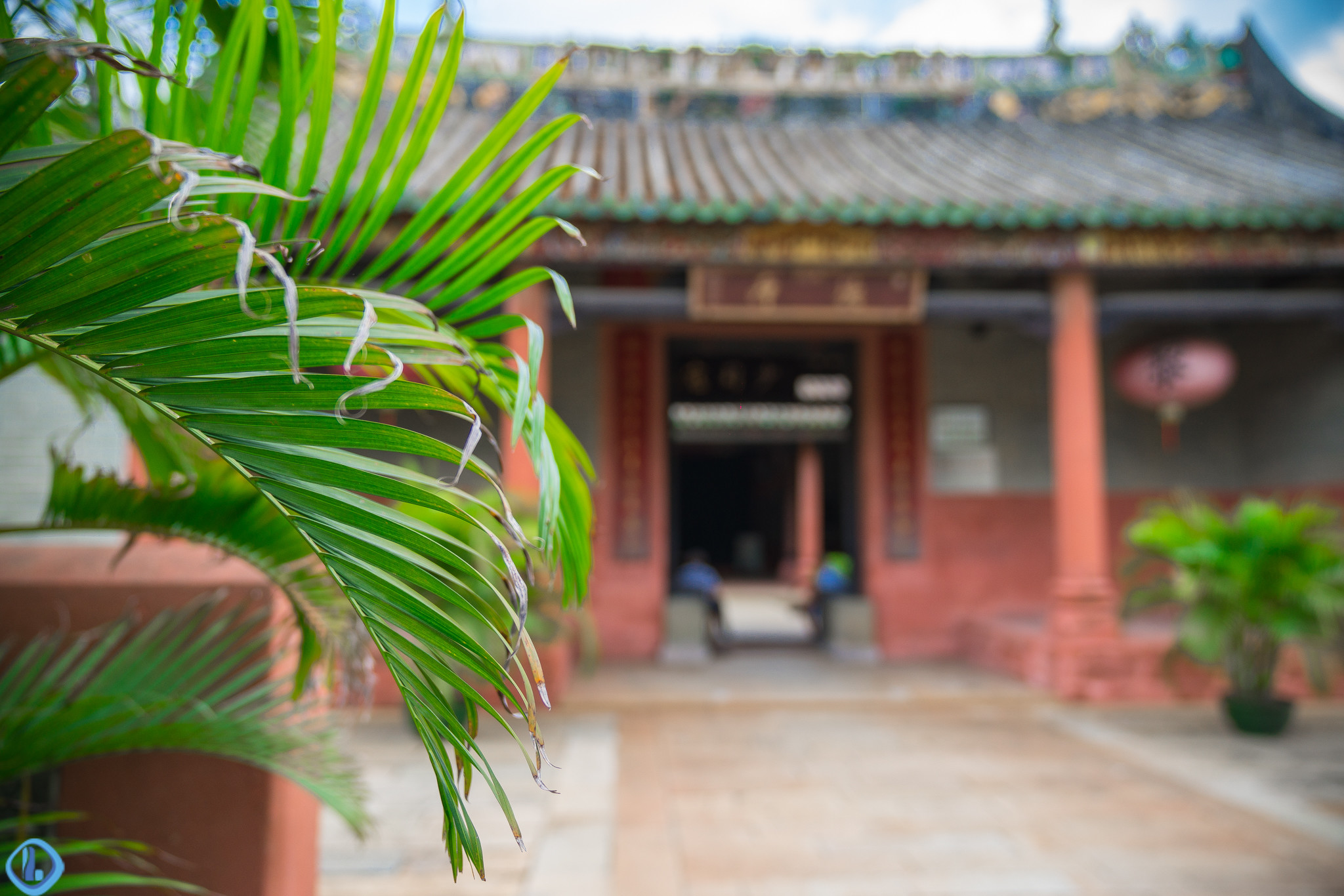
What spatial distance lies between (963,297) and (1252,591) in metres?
2.46

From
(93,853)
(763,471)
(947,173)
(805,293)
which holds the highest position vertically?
(947,173)

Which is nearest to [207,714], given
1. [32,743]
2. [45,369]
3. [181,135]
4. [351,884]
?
[32,743]

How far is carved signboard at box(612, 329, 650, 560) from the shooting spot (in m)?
6.66

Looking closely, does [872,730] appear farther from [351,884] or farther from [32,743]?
[32,743]

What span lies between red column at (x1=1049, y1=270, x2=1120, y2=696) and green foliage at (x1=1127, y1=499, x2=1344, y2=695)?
0.62m

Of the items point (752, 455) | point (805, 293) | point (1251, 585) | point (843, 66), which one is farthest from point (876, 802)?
point (752, 455)

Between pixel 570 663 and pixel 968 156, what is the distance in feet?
17.3

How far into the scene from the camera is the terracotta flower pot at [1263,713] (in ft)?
14.7

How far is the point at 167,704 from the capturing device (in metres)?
1.39

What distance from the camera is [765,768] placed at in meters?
3.92

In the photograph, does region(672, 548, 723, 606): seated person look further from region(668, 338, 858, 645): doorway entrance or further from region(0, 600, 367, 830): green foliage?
region(0, 600, 367, 830): green foliage

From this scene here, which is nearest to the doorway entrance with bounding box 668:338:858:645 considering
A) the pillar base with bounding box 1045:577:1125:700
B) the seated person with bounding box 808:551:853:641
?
the seated person with bounding box 808:551:853:641
